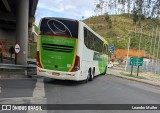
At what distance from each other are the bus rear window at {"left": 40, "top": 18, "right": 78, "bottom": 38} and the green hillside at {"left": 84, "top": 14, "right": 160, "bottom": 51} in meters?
91.0

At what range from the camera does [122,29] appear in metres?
132

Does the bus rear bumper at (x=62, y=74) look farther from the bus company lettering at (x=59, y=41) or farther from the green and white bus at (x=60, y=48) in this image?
the bus company lettering at (x=59, y=41)

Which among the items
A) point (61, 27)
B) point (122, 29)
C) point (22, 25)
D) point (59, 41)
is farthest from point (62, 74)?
point (122, 29)

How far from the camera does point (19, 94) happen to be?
1445 centimetres

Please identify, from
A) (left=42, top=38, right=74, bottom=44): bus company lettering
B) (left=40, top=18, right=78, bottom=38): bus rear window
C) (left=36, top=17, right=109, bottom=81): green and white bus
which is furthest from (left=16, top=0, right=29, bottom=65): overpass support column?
(left=42, top=38, right=74, bottom=44): bus company lettering

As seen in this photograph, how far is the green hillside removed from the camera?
115m

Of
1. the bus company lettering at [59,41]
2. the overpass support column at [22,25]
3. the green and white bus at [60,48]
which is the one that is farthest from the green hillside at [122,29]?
the bus company lettering at [59,41]

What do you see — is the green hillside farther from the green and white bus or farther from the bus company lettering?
the bus company lettering

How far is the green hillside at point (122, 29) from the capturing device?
114812mm

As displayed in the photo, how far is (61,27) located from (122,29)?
113869mm

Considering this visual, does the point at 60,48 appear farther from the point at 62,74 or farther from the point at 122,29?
the point at 122,29

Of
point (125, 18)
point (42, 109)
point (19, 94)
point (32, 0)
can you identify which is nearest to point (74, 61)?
point (19, 94)

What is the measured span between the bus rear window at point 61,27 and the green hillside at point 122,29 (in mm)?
91031

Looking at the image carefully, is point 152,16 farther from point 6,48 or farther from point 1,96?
point 1,96
